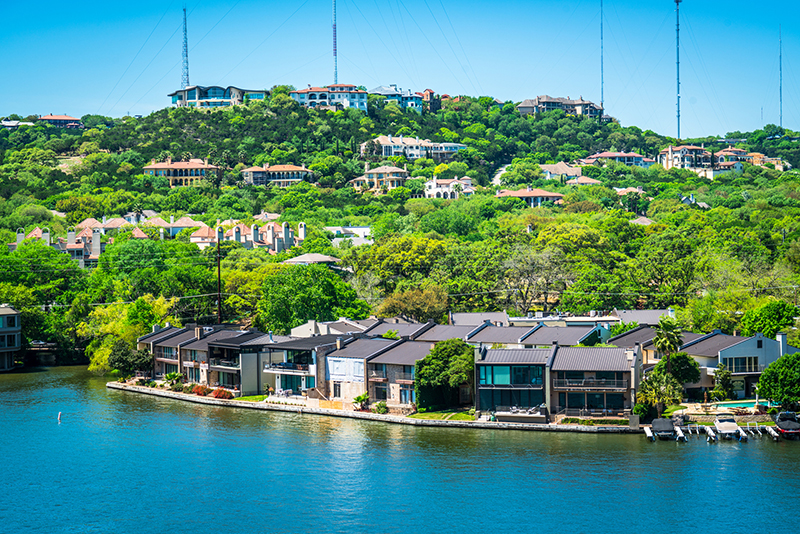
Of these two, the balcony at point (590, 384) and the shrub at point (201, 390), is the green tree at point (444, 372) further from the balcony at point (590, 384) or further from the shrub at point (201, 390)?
the shrub at point (201, 390)

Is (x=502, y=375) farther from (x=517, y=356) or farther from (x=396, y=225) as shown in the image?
(x=396, y=225)

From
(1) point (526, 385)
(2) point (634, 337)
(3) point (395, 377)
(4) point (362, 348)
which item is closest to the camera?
(1) point (526, 385)

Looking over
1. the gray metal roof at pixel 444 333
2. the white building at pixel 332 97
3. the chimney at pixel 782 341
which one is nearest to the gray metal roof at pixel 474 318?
the gray metal roof at pixel 444 333

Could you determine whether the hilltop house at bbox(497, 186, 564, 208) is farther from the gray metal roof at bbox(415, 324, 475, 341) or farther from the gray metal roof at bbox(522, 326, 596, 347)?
the gray metal roof at bbox(522, 326, 596, 347)

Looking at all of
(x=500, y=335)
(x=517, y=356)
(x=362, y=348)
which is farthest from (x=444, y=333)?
(x=517, y=356)

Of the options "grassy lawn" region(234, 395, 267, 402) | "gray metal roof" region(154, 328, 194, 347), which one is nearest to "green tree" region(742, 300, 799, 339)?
"grassy lawn" region(234, 395, 267, 402)

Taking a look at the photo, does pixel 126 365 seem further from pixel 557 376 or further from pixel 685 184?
pixel 685 184

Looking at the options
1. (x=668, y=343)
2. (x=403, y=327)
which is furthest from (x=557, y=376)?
(x=403, y=327)
